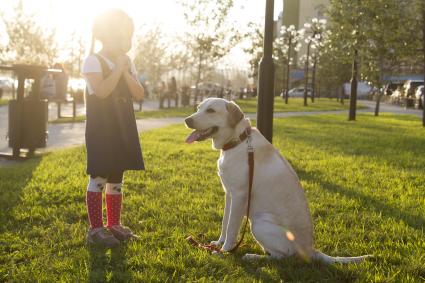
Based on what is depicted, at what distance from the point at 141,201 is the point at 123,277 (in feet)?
7.26

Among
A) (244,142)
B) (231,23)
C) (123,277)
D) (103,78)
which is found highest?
(231,23)

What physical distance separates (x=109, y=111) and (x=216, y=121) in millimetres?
892

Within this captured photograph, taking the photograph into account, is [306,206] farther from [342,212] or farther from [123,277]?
[342,212]

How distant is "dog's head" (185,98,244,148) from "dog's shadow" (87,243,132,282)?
1.05m

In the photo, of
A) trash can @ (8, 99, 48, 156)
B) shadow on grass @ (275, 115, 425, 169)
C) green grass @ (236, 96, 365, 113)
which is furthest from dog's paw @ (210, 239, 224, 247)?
green grass @ (236, 96, 365, 113)

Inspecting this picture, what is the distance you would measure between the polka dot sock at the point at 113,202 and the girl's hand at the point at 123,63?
1042mm

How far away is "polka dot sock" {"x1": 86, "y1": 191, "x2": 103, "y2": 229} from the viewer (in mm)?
4164

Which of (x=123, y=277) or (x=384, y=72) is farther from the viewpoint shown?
(x=384, y=72)

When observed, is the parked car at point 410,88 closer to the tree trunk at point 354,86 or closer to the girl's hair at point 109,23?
the tree trunk at point 354,86

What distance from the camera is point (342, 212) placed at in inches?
209

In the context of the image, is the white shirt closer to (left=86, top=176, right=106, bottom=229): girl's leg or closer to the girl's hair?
the girl's hair

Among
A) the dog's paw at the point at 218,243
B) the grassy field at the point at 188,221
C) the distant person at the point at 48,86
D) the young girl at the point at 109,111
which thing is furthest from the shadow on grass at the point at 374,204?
the distant person at the point at 48,86

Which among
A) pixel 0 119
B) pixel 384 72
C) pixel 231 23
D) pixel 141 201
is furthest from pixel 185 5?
pixel 141 201

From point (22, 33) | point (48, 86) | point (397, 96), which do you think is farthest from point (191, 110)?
point (397, 96)
